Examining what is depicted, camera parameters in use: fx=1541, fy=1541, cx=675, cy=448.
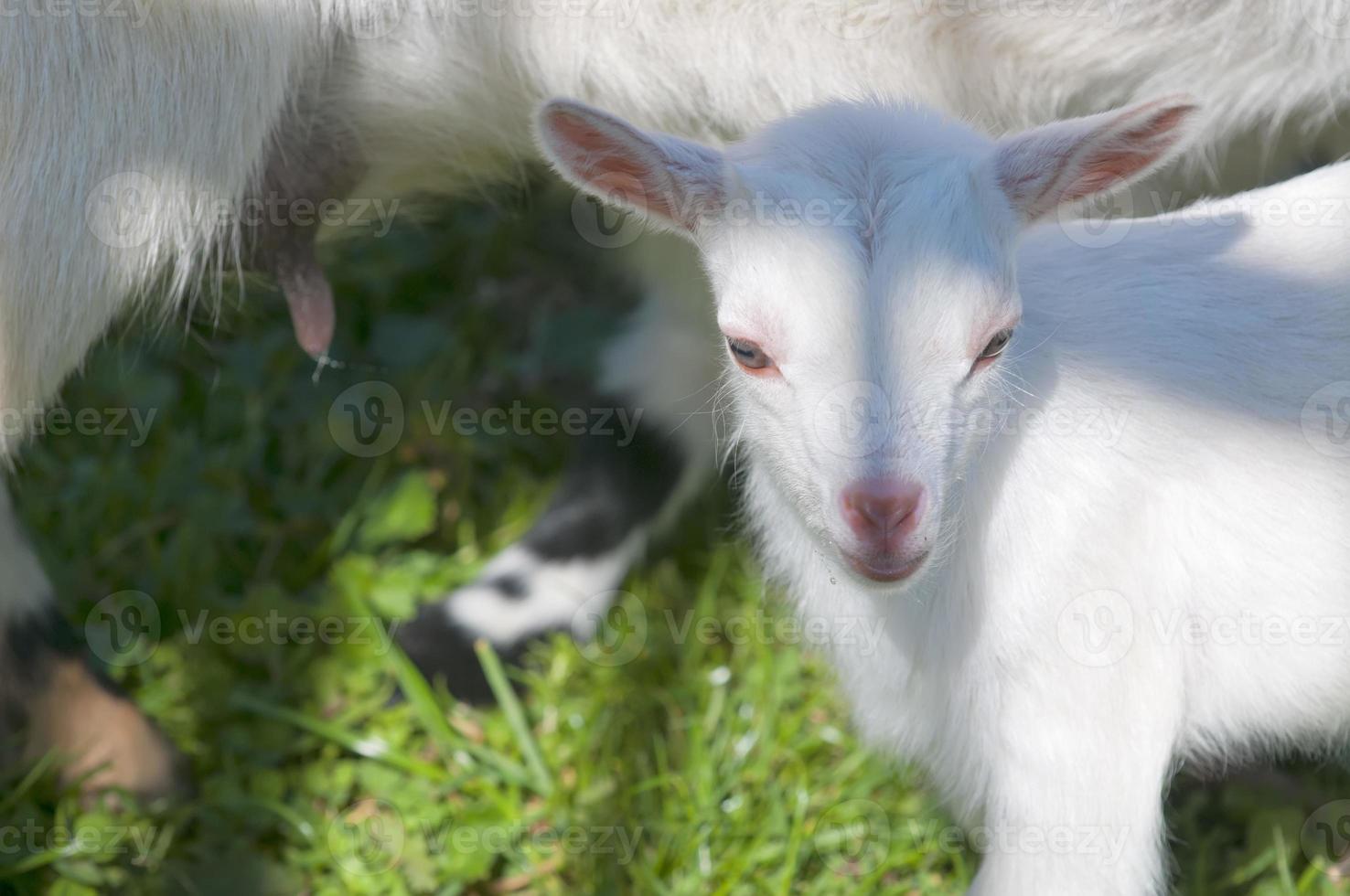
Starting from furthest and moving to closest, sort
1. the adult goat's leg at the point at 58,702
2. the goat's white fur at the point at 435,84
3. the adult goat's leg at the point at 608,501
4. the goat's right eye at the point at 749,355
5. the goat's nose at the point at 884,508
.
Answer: the adult goat's leg at the point at 608,501 < the adult goat's leg at the point at 58,702 < the goat's white fur at the point at 435,84 < the goat's right eye at the point at 749,355 < the goat's nose at the point at 884,508

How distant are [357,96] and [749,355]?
1.08 m

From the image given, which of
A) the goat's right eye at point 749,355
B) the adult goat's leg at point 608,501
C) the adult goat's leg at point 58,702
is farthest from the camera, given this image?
the adult goat's leg at point 608,501

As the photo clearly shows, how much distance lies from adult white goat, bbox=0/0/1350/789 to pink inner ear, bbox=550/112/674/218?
591 millimetres

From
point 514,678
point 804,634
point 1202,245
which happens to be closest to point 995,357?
point 1202,245

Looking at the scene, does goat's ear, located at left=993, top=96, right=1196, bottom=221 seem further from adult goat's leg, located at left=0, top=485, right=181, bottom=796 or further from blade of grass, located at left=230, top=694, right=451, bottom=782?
adult goat's leg, located at left=0, top=485, right=181, bottom=796

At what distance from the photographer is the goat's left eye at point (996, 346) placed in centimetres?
185

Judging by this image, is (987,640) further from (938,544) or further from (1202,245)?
(1202,245)

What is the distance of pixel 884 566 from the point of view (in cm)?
181

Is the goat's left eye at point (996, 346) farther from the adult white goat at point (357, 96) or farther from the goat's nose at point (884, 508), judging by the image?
the adult white goat at point (357, 96)

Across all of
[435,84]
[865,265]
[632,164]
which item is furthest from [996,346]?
[435,84]

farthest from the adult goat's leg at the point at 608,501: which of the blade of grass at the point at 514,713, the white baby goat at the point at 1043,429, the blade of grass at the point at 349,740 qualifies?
the white baby goat at the point at 1043,429

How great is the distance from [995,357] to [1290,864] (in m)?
1.45

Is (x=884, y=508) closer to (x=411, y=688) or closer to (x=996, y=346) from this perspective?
(x=996, y=346)

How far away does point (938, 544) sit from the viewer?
1958mm
